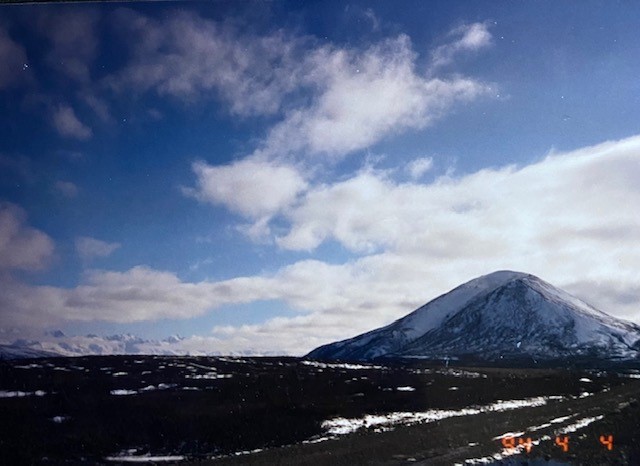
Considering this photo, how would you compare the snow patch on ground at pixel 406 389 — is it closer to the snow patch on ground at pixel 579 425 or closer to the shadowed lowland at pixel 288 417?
the shadowed lowland at pixel 288 417

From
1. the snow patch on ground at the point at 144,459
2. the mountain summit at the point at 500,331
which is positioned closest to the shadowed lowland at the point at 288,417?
the snow patch on ground at the point at 144,459

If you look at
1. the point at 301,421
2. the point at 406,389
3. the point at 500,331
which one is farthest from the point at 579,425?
the point at 500,331

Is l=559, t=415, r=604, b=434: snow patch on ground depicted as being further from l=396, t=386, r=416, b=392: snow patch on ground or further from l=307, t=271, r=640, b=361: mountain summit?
l=307, t=271, r=640, b=361: mountain summit

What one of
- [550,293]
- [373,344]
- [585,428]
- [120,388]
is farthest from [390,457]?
[550,293]

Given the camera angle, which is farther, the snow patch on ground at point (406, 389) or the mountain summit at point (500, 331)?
the mountain summit at point (500, 331)

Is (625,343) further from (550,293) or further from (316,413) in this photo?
(316,413)

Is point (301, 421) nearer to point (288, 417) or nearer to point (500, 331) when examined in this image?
point (288, 417)
